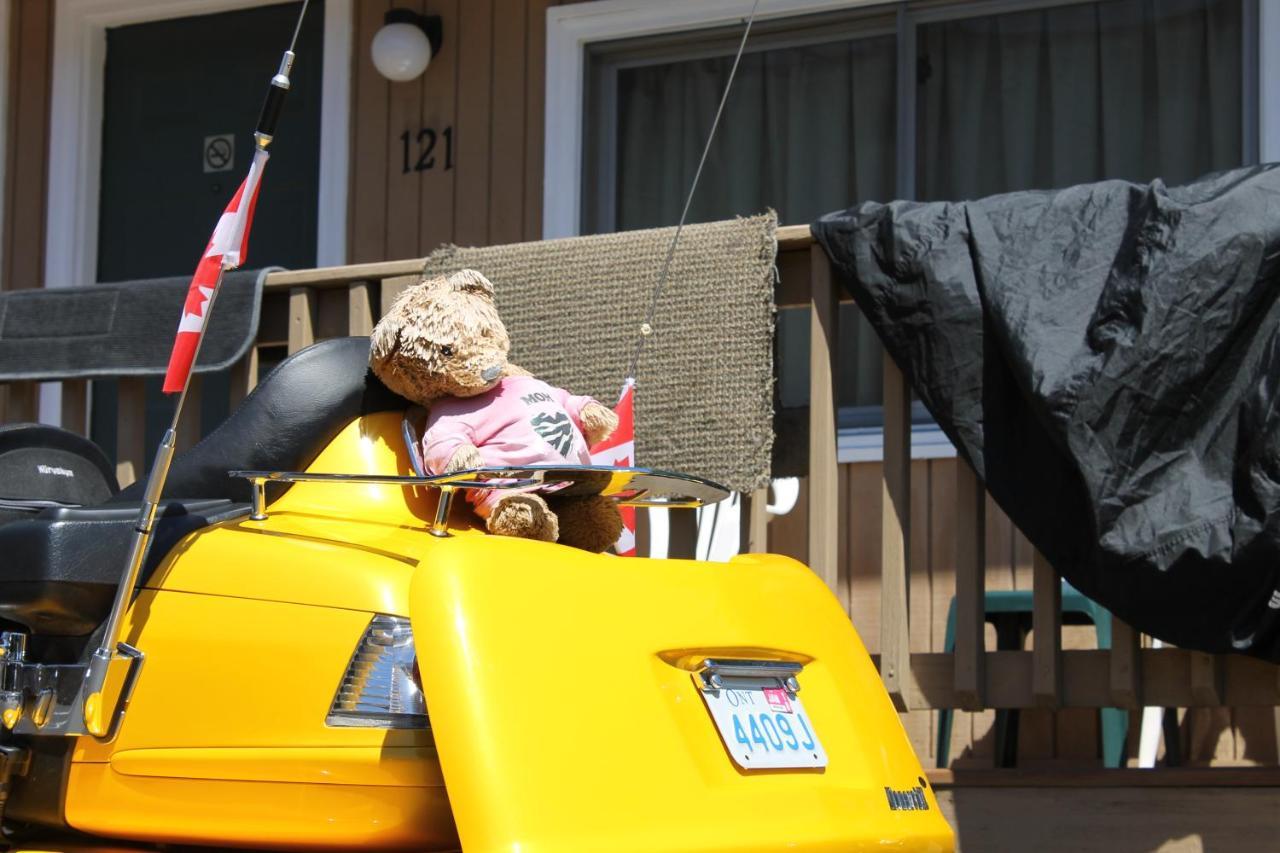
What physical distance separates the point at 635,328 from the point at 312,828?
202 cm

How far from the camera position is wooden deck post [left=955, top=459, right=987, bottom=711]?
4.06 meters

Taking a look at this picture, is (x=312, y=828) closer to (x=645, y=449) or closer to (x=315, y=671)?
(x=315, y=671)

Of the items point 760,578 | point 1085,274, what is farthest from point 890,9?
point 760,578

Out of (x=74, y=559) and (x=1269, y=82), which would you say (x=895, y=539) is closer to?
(x=74, y=559)

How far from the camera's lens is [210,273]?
2889 mm

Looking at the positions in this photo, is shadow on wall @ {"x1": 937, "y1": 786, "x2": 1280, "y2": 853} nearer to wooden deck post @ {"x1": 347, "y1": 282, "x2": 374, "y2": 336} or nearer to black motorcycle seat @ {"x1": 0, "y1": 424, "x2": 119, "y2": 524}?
wooden deck post @ {"x1": 347, "y1": 282, "x2": 374, "y2": 336}

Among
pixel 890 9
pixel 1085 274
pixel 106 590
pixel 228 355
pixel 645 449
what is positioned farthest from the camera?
pixel 890 9

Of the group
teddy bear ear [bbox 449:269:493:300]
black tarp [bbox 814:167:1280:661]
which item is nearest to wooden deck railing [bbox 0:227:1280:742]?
black tarp [bbox 814:167:1280:661]

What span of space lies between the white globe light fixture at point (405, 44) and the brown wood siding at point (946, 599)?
2.28 metres

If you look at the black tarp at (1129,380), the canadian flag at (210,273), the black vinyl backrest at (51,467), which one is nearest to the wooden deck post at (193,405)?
the black vinyl backrest at (51,467)

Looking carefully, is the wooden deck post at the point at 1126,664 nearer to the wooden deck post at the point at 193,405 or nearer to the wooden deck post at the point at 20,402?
the wooden deck post at the point at 193,405

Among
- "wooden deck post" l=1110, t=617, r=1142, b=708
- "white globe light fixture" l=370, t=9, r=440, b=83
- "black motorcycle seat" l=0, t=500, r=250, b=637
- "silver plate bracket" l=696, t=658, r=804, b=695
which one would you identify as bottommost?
"wooden deck post" l=1110, t=617, r=1142, b=708

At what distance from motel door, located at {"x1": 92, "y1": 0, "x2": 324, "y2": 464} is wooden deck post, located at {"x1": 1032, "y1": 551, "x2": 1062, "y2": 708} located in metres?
4.07

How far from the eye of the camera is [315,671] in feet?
8.51
